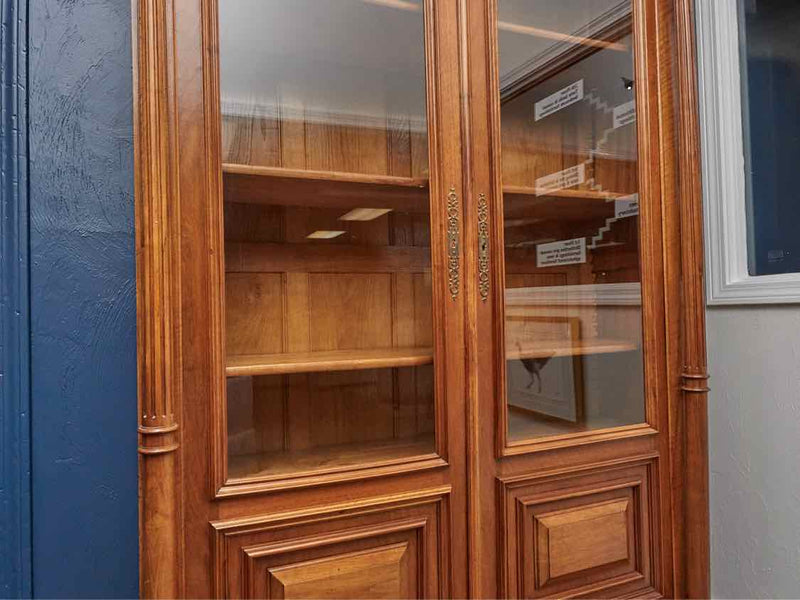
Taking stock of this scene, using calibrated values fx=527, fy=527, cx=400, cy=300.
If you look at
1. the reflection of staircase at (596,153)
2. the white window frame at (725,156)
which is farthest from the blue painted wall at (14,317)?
the white window frame at (725,156)

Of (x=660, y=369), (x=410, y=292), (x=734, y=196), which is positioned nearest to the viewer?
(x=410, y=292)

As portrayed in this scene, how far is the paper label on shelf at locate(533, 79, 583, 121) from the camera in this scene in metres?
1.00

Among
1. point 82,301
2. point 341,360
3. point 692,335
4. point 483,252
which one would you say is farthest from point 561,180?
point 82,301

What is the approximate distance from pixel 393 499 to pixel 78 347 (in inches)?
24.1

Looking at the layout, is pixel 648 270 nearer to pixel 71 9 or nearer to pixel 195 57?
pixel 195 57

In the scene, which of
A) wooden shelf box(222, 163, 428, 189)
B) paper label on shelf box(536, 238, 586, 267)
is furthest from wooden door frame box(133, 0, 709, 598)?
paper label on shelf box(536, 238, 586, 267)

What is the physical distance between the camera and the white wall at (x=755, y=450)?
1.04m

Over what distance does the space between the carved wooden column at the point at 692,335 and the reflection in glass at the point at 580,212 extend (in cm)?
9

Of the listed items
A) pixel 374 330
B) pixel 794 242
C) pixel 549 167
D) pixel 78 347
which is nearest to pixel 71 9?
pixel 78 347

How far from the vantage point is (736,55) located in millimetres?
1126

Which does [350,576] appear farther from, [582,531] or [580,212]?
[580,212]

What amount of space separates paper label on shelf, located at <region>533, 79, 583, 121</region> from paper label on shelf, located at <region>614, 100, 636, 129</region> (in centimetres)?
8

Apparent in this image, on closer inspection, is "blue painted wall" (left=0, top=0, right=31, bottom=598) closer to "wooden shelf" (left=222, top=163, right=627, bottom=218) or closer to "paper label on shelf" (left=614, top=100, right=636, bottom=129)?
"wooden shelf" (left=222, top=163, right=627, bottom=218)

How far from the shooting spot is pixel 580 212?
3.40ft
